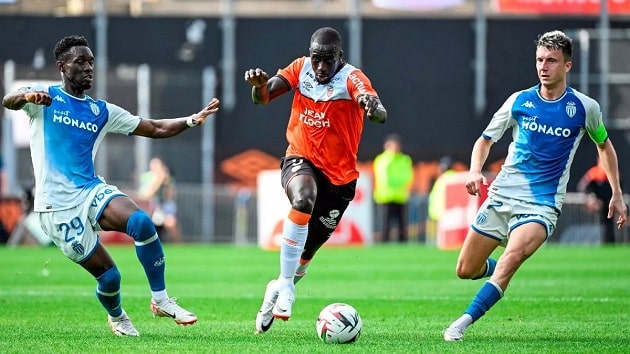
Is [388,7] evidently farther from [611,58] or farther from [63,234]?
[63,234]

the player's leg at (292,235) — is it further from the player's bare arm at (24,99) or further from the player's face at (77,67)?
the player's bare arm at (24,99)

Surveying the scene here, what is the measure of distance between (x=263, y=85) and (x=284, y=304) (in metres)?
1.77

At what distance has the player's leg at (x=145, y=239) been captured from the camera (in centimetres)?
973

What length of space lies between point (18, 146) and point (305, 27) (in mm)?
6887

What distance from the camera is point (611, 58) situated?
97.6 ft

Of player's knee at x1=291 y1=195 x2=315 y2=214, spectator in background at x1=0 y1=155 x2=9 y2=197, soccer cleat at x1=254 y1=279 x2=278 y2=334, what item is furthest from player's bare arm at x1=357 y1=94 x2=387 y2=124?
spectator in background at x1=0 y1=155 x2=9 y2=197

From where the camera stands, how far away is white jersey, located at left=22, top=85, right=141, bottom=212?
9.80 m

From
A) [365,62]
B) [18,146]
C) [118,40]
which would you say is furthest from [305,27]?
[18,146]

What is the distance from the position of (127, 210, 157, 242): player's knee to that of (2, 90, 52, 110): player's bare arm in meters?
1.06

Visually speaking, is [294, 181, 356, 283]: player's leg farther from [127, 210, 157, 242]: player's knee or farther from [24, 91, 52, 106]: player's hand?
[24, 91, 52, 106]: player's hand

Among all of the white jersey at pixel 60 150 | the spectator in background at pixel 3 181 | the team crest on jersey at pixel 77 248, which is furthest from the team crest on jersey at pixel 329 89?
the spectator in background at pixel 3 181

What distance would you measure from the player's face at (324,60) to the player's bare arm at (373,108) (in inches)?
21.8

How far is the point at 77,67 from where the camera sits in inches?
390

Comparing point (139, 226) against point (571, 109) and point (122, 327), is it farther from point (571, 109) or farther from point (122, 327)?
point (571, 109)
